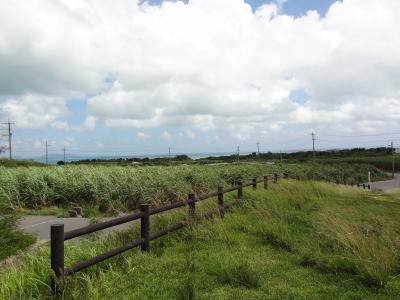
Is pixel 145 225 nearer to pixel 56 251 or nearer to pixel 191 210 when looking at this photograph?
pixel 191 210

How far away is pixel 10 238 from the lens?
295 inches

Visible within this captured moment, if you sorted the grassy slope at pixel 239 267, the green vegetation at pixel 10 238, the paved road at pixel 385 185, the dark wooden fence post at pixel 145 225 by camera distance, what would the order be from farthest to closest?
the paved road at pixel 385 185 → the green vegetation at pixel 10 238 → the dark wooden fence post at pixel 145 225 → the grassy slope at pixel 239 267

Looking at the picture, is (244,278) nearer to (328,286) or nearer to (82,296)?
(328,286)

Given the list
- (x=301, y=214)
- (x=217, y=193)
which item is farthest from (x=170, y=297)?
(x=301, y=214)

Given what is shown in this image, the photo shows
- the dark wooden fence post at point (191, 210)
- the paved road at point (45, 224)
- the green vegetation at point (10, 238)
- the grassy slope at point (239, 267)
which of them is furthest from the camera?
the paved road at point (45, 224)

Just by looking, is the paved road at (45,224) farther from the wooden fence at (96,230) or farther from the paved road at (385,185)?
the paved road at (385,185)

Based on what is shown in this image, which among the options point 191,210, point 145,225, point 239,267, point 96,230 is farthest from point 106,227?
point 191,210

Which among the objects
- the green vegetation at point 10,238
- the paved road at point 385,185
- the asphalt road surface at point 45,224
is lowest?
the paved road at point 385,185

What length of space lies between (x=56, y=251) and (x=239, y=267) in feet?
8.89

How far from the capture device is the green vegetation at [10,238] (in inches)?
281

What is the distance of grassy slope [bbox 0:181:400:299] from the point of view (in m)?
5.28

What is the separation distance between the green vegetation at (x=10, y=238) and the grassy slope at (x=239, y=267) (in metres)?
1.06

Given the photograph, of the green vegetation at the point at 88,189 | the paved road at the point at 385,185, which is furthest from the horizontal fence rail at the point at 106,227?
the paved road at the point at 385,185

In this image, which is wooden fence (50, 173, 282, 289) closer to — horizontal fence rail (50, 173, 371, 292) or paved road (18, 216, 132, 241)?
horizontal fence rail (50, 173, 371, 292)
